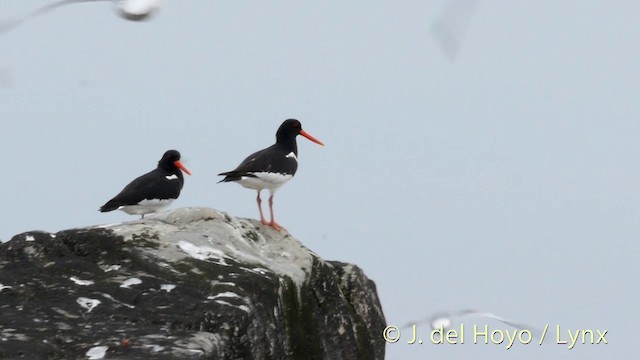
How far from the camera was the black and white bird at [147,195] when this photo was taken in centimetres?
1530

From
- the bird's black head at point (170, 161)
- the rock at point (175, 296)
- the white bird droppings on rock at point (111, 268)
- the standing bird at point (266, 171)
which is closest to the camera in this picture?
the rock at point (175, 296)

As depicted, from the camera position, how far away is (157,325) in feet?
33.1

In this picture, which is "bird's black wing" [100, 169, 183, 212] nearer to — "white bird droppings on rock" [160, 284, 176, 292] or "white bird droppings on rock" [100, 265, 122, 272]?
"white bird droppings on rock" [100, 265, 122, 272]

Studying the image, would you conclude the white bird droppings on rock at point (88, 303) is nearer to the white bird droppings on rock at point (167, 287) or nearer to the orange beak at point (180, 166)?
the white bird droppings on rock at point (167, 287)

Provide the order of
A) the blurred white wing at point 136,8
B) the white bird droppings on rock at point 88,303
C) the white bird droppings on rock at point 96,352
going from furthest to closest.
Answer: the white bird droppings on rock at point 88,303
the white bird droppings on rock at point 96,352
the blurred white wing at point 136,8

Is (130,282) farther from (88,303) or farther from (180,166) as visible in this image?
(180,166)

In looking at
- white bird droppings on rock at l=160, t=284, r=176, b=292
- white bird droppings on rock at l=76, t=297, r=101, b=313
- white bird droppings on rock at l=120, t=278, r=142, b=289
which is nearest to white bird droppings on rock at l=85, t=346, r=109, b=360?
white bird droppings on rock at l=76, t=297, r=101, b=313

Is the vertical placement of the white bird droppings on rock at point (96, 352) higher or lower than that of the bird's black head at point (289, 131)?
lower

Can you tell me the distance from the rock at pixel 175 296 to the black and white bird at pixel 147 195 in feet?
8.31

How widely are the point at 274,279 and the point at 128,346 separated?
2237 millimetres

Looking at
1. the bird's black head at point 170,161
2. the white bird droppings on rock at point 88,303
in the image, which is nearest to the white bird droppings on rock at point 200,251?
the white bird droppings on rock at point 88,303

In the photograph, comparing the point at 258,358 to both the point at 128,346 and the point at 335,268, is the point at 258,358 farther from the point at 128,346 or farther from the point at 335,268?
the point at 335,268

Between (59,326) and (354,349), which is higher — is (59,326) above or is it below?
above

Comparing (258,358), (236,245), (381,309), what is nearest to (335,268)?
(381,309)
